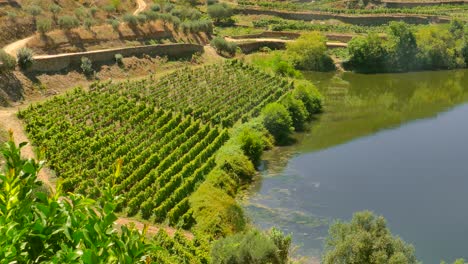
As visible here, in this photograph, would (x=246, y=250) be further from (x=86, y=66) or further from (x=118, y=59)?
(x=118, y=59)

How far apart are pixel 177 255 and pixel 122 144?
535 inches

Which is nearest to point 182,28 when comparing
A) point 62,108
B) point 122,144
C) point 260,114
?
point 260,114

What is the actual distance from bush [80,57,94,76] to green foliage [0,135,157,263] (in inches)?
1730

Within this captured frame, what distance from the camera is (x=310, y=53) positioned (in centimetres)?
6838

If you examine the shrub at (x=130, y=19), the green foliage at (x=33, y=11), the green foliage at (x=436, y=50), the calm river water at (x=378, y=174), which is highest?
the green foliage at (x=33, y=11)

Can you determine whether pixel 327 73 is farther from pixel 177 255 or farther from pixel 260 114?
pixel 177 255

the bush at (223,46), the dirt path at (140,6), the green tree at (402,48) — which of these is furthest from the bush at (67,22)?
the green tree at (402,48)

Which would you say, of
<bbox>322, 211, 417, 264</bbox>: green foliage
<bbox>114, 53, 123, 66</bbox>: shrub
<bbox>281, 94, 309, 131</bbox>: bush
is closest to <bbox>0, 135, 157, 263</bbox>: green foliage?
<bbox>322, 211, 417, 264</bbox>: green foliage

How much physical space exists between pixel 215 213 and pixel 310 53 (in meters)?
41.9

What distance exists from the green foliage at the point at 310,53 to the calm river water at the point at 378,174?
923 centimetres

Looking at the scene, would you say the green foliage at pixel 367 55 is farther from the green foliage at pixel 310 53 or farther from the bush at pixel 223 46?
the bush at pixel 223 46

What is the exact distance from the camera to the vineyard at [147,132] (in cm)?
3152

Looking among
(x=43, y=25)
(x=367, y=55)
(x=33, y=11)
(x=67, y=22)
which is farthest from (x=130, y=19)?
(x=367, y=55)

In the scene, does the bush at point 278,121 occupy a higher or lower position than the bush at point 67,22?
lower
